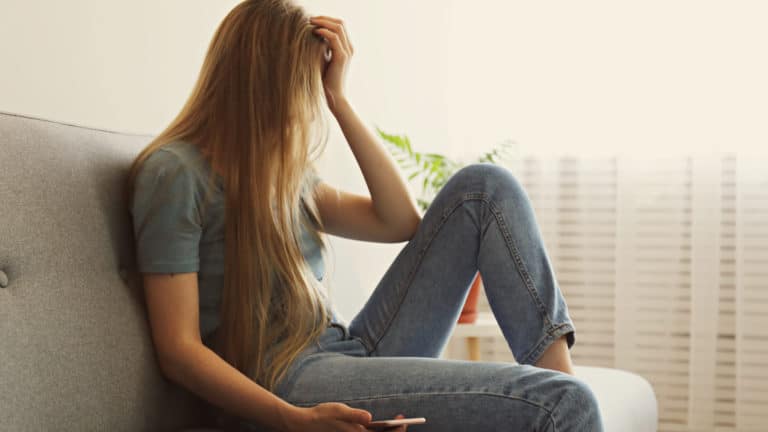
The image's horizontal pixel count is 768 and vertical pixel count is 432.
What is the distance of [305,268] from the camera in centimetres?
139

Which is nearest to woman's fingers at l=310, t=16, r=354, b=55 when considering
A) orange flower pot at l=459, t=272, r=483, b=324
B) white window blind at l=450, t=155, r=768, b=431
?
orange flower pot at l=459, t=272, r=483, b=324

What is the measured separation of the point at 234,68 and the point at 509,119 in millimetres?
2020

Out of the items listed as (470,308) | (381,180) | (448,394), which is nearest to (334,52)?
(381,180)

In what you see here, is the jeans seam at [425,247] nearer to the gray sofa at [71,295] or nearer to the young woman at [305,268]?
the young woman at [305,268]

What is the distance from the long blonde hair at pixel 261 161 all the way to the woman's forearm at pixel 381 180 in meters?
0.18

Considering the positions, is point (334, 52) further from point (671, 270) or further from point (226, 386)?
point (671, 270)

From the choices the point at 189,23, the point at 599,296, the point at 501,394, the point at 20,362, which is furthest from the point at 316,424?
the point at 599,296

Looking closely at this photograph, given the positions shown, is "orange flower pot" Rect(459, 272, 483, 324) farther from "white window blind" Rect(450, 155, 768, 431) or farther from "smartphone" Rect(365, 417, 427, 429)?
"smartphone" Rect(365, 417, 427, 429)

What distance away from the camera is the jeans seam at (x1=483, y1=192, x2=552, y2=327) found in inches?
54.4

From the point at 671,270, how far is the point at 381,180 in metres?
1.79

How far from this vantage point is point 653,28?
123 inches

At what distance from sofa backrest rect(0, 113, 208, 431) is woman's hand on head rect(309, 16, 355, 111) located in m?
0.38

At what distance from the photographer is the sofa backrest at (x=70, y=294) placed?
1.04 meters

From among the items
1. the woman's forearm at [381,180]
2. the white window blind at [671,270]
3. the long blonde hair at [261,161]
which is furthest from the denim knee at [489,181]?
the white window blind at [671,270]
